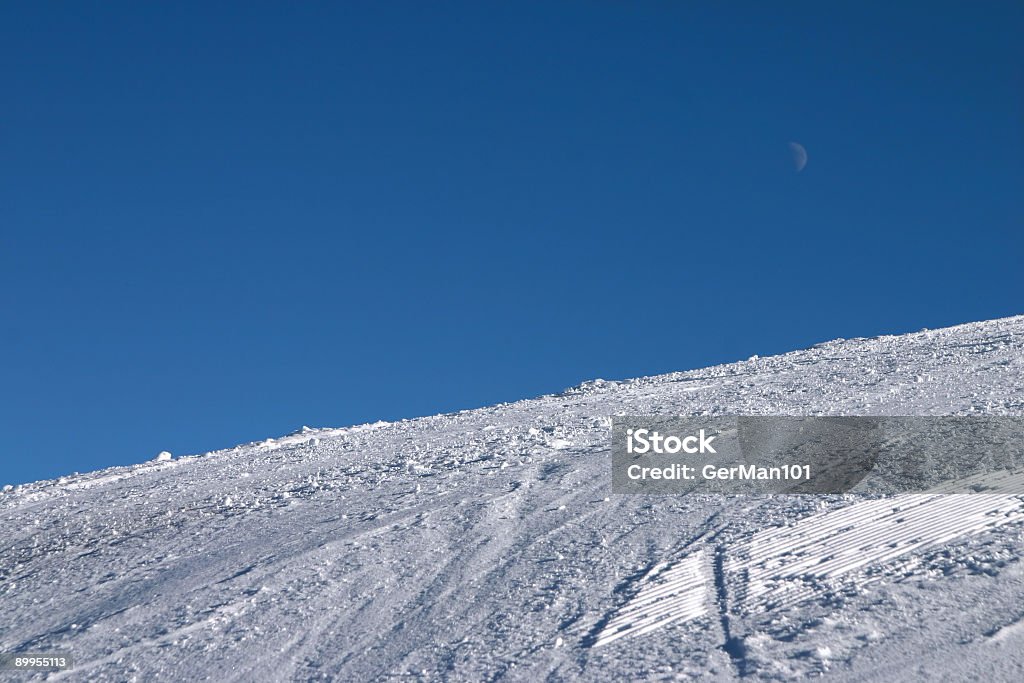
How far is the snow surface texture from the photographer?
18.6ft

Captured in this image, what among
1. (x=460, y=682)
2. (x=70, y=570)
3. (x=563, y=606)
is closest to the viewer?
(x=460, y=682)

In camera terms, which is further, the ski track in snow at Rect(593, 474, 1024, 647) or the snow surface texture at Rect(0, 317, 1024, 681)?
the ski track in snow at Rect(593, 474, 1024, 647)

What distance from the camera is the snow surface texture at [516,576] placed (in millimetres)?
5684

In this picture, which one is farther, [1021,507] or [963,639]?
[1021,507]

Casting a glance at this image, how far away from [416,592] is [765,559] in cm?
266

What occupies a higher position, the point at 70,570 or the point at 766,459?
the point at 766,459

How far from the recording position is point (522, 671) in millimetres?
5754

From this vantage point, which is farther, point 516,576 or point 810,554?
point 516,576

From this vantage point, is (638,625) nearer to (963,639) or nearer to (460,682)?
(460,682)

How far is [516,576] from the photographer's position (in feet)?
24.0

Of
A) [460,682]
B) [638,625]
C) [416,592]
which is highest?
[416,592]

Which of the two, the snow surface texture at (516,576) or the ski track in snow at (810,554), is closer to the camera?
the snow surface texture at (516,576)

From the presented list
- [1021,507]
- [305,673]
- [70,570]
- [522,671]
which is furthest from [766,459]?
[70,570]

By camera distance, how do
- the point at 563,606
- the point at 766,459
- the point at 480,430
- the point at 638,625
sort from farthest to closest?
the point at 480,430
the point at 766,459
the point at 563,606
the point at 638,625
